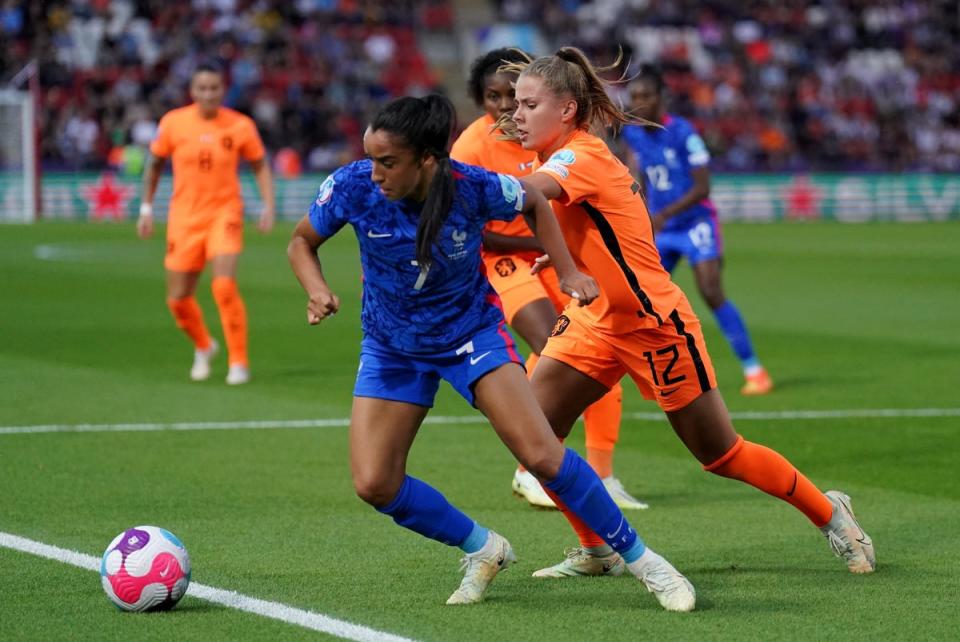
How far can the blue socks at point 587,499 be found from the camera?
223 inches

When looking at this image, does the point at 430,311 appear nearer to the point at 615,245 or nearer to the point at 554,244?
the point at 554,244

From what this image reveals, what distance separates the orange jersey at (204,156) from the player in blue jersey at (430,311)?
7282mm

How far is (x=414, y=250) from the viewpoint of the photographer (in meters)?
5.50

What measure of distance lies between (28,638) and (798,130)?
123 feet

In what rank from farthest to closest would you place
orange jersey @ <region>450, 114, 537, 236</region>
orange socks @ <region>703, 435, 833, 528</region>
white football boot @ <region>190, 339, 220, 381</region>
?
white football boot @ <region>190, 339, 220, 381</region> → orange jersey @ <region>450, 114, 537, 236</region> → orange socks @ <region>703, 435, 833, 528</region>

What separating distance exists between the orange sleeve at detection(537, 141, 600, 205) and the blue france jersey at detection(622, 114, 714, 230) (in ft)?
19.2

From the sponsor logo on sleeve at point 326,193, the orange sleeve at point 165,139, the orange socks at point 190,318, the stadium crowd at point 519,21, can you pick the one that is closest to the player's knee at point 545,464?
the sponsor logo on sleeve at point 326,193

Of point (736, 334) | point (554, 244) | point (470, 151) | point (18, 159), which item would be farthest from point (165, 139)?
point (18, 159)

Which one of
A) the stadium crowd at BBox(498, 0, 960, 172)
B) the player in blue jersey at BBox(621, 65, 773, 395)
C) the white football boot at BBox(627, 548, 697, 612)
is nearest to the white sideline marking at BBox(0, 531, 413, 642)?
the white football boot at BBox(627, 548, 697, 612)

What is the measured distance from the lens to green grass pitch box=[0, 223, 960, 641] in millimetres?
5656

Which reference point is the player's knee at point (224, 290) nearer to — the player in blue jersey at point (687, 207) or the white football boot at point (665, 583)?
the player in blue jersey at point (687, 207)

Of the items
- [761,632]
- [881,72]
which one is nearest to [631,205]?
[761,632]

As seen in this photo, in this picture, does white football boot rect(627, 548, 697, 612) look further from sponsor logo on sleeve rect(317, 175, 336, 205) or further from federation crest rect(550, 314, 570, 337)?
sponsor logo on sleeve rect(317, 175, 336, 205)

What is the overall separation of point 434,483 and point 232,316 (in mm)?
4633
